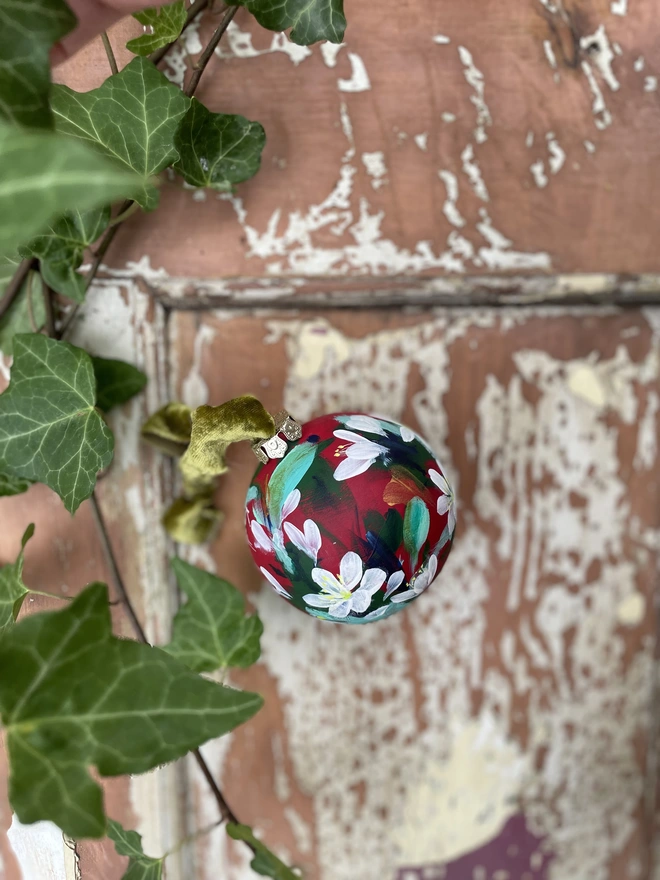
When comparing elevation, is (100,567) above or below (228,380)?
below

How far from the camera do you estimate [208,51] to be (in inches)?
15.2

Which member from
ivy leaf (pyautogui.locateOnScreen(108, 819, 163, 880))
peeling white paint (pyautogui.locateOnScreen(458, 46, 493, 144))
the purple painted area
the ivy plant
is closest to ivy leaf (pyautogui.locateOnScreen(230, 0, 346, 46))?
the ivy plant

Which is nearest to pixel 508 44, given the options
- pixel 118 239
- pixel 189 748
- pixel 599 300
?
pixel 599 300

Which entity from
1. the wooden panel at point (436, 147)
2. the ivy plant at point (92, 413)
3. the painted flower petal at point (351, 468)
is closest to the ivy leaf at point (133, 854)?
the ivy plant at point (92, 413)

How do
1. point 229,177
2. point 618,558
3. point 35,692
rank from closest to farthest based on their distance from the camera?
point 35,692
point 229,177
point 618,558

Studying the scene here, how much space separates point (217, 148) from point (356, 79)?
0.36 feet

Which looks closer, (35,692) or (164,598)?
(35,692)

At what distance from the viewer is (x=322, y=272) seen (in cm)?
44

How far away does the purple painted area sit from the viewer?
56 cm

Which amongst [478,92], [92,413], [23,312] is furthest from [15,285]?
[478,92]

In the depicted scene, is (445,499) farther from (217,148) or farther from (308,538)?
(217,148)

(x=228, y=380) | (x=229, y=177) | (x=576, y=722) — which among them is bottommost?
(x=576, y=722)

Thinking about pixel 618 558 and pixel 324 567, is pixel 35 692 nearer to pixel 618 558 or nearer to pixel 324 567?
pixel 324 567

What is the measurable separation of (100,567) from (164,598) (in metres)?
0.05
